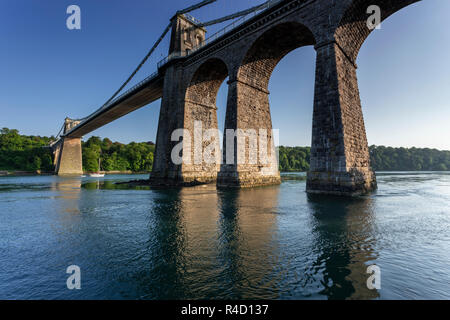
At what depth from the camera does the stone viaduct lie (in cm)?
1191

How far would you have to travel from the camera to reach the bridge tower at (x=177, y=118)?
22359 millimetres

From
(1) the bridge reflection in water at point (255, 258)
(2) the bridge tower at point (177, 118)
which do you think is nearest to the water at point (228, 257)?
(1) the bridge reflection in water at point (255, 258)

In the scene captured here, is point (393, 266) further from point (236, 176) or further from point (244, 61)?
point (244, 61)

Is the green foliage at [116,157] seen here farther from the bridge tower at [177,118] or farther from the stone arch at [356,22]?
the stone arch at [356,22]

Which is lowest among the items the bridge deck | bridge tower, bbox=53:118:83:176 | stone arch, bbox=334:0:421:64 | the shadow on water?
the shadow on water

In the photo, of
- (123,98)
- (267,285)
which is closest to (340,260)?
(267,285)

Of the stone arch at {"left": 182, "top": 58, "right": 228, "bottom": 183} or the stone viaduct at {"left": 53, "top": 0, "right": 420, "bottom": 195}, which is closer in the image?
the stone viaduct at {"left": 53, "top": 0, "right": 420, "bottom": 195}

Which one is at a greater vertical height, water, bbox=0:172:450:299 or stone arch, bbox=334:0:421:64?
stone arch, bbox=334:0:421:64

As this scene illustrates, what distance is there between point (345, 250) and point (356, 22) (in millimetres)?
14890

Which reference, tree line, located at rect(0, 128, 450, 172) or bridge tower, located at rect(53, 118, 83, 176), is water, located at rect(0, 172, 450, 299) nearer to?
bridge tower, located at rect(53, 118, 83, 176)

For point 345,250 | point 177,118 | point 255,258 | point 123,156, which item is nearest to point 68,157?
point 123,156

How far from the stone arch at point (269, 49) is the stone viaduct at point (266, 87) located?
3.1 inches

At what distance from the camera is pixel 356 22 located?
42.9 ft

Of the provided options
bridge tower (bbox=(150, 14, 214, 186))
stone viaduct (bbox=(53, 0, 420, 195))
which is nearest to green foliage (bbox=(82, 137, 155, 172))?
stone viaduct (bbox=(53, 0, 420, 195))
